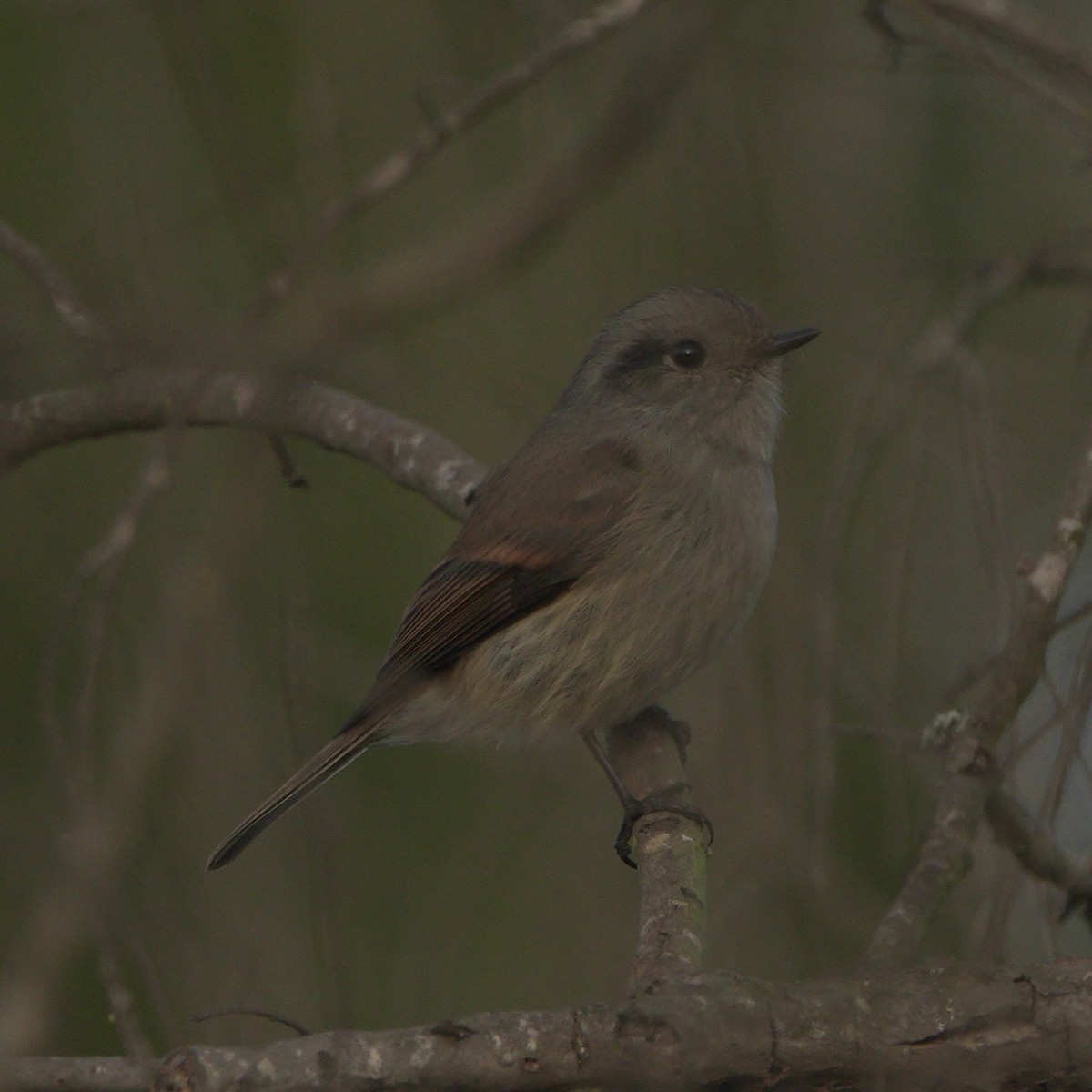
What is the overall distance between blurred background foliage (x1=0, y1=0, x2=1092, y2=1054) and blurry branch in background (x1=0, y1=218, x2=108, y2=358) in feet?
0.22

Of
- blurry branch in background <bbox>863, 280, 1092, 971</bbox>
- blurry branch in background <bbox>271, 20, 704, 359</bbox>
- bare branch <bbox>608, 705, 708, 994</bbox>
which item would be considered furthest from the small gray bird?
blurry branch in background <bbox>863, 280, 1092, 971</bbox>

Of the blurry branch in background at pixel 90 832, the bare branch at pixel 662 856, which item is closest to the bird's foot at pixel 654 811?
the bare branch at pixel 662 856

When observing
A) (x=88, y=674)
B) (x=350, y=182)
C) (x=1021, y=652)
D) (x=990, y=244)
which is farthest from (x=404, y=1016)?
(x=990, y=244)

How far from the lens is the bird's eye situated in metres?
4.55

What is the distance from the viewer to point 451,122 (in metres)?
4.33

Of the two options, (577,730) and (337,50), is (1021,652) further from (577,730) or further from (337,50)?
(337,50)

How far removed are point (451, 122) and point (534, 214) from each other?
1000mm

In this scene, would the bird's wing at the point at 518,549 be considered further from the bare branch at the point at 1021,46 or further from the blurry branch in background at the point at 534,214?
the bare branch at the point at 1021,46

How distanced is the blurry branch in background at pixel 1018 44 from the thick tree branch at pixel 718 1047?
2449 mm

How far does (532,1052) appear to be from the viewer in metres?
2.17

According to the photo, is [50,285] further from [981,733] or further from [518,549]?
[981,733]

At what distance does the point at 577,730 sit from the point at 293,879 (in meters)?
1.49

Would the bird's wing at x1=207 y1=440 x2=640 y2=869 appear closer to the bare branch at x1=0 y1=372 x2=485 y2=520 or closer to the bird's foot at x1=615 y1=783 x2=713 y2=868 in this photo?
the bare branch at x1=0 y1=372 x2=485 y2=520

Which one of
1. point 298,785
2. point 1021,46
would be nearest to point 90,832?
point 298,785
